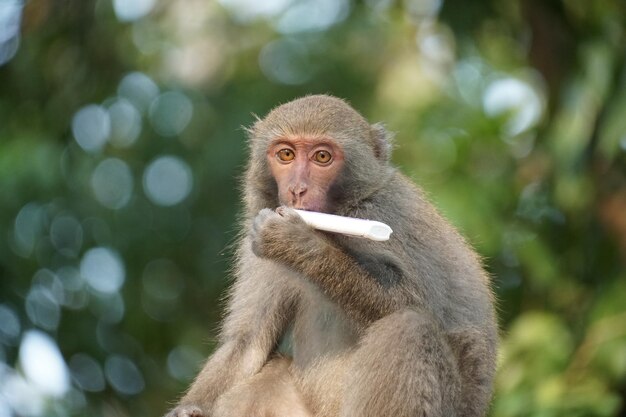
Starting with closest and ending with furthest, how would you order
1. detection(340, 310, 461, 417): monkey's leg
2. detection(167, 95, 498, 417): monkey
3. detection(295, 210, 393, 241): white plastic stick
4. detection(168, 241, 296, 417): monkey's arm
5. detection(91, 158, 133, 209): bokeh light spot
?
1. detection(295, 210, 393, 241): white plastic stick
2. detection(340, 310, 461, 417): monkey's leg
3. detection(167, 95, 498, 417): monkey
4. detection(168, 241, 296, 417): monkey's arm
5. detection(91, 158, 133, 209): bokeh light spot

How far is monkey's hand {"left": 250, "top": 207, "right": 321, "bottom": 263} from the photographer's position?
734 cm

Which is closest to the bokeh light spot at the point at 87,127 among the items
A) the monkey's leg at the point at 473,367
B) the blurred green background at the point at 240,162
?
the blurred green background at the point at 240,162

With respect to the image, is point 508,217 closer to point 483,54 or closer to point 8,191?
point 483,54

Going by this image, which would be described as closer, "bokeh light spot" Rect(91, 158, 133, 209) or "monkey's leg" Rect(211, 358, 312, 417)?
"monkey's leg" Rect(211, 358, 312, 417)

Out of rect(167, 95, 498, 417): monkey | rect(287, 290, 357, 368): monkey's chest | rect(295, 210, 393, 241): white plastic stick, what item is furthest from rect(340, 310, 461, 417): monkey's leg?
rect(295, 210, 393, 241): white plastic stick

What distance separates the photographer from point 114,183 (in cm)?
1686

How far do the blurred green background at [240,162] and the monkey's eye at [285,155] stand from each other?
2.10 m

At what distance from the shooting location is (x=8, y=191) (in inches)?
500

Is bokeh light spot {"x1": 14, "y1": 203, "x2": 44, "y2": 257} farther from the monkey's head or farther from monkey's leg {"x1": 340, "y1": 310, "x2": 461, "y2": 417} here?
monkey's leg {"x1": 340, "y1": 310, "x2": 461, "y2": 417}

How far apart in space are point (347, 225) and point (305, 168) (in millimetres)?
769

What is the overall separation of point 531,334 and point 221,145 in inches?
257


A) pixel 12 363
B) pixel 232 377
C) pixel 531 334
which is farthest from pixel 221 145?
pixel 232 377

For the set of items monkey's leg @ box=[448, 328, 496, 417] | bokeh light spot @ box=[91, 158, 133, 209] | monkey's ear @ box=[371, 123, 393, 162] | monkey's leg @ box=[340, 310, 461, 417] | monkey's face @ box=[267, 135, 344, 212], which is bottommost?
monkey's leg @ box=[340, 310, 461, 417]

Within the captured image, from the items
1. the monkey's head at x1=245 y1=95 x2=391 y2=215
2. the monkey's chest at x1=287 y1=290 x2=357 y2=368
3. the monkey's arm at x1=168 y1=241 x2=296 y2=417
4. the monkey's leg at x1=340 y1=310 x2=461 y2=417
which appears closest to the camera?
the monkey's leg at x1=340 y1=310 x2=461 y2=417
